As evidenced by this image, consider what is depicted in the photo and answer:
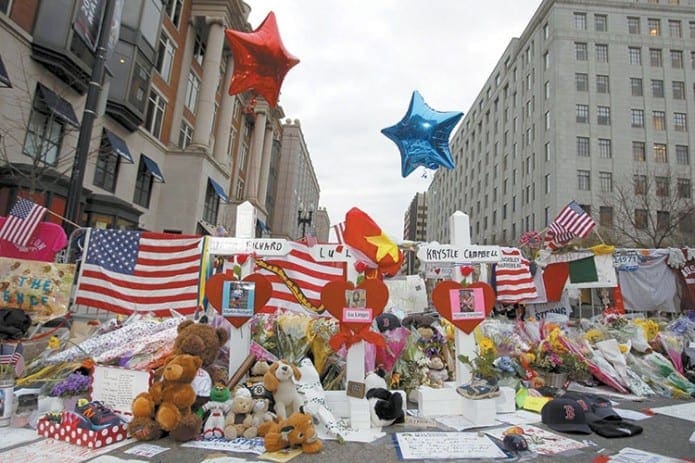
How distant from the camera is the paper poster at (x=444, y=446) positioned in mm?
3490

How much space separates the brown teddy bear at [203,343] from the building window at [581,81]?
4138cm

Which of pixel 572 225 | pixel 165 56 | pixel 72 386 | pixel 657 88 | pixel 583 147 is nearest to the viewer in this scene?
pixel 72 386

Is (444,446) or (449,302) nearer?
(444,446)

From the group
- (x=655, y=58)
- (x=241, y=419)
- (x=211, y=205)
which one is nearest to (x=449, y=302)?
(x=241, y=419)

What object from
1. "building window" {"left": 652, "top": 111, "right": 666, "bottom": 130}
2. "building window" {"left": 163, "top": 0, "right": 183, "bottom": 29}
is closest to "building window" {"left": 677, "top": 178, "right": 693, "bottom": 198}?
"building window" {"left": 652, "top": 111, "right": 666, "bottom": 130}

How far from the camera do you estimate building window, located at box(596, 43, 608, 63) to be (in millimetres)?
35656

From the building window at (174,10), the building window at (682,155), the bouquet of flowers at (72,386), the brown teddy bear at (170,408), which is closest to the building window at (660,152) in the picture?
the building window at (682,155)

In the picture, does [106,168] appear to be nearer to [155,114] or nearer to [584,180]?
[155,114]

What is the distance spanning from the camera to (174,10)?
20.8 metres

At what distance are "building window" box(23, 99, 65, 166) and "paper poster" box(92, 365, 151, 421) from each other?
35.0ft

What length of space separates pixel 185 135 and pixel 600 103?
36417mm

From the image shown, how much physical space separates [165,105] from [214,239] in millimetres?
18180

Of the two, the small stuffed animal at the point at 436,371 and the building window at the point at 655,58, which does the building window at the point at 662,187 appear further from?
the small stuffed animal at the point at 436,371

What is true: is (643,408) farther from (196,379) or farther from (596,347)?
(196,379)
